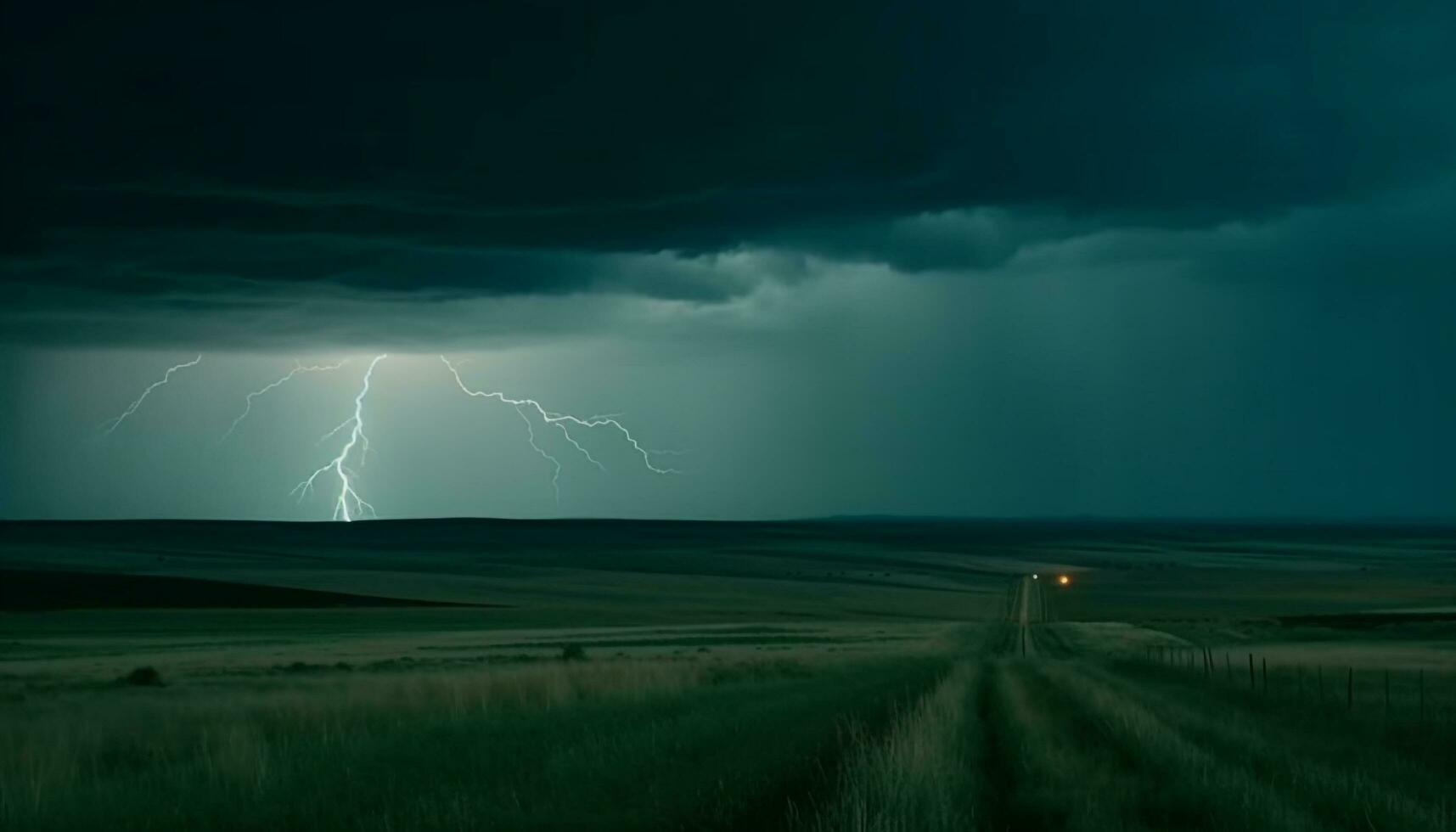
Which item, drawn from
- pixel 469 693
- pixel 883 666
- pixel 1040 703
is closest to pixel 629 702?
pixel 469 693

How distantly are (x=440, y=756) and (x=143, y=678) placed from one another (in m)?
19.0

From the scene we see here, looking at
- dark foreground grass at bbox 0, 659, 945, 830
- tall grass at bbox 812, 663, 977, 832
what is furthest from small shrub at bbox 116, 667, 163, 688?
tall grass at bbox 812, 663, 977, 832

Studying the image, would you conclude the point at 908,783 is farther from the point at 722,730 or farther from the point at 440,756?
the point at 722,730

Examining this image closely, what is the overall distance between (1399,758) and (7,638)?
178 feet

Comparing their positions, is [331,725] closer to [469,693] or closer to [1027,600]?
[469,693]

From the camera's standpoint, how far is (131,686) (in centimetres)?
3359

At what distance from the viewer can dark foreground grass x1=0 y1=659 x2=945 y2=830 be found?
14711mm

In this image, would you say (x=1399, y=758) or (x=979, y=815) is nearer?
(x=979, y=815)

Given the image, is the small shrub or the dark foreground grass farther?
the small shrub

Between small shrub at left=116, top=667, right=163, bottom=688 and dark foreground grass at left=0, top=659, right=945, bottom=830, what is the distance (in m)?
4.55

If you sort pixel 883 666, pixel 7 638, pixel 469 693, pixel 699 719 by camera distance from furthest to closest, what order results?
pixel 7 638, pixel 883 666, pixel 469 693, pixel 699 719

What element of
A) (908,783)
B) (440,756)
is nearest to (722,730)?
(440,756)

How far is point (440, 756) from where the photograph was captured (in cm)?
1869

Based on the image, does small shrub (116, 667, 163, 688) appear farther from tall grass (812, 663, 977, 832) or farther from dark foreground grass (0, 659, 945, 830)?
tall grass (812, 663, 977, 832)
